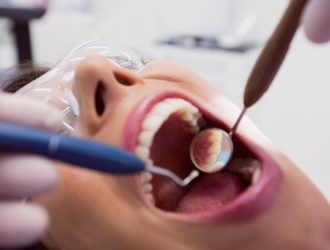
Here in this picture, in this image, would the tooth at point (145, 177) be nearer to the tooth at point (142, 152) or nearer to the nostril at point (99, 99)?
the tooth at point (142, 152)

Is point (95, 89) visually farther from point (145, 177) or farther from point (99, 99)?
point (145, 177)

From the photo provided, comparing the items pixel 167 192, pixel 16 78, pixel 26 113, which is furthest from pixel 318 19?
pixel 16 78

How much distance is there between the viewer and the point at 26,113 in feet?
1.51

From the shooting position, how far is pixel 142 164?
46 centimetres

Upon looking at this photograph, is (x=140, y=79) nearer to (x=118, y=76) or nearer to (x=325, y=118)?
(x=118, y=76)

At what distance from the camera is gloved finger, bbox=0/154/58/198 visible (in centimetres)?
45

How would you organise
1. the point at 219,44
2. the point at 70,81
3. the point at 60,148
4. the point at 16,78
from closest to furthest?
the point at 60,148, the point at 70,81, the point at 16,78, the point at 219,44

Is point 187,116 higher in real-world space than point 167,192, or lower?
higher

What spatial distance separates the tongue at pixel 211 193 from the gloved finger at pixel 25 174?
32cm

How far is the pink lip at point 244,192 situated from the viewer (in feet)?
2.05

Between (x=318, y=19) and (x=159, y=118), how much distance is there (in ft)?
1.12

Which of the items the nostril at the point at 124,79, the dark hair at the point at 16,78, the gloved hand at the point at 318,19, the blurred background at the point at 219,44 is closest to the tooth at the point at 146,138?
the nostril at the point at 124,79

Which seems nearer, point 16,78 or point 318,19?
point 318,19

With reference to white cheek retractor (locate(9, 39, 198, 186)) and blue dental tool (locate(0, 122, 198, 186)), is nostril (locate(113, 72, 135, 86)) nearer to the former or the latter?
white cheek retractor (locate(9, 39, 198, 186))
